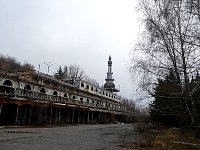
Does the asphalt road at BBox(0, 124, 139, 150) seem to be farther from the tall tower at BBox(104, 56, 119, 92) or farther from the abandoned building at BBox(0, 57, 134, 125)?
the tall tower at BBox(104, 56, 119, 92)

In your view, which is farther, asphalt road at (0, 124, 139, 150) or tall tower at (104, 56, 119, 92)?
tall tower at (104, 56, 119, 92)

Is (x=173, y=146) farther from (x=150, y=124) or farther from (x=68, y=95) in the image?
(x=68, y=95)

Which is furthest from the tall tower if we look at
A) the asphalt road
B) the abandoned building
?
the asphalt road

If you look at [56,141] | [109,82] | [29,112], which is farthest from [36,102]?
[109,82]

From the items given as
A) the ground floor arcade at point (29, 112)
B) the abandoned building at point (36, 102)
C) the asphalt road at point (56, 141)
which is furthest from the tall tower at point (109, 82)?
the asphalt road at point (56, 141)

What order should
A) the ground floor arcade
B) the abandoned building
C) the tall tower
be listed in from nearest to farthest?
1. the abandoned building
2. the ground floor arcade
3. the tall tower

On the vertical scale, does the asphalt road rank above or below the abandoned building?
below

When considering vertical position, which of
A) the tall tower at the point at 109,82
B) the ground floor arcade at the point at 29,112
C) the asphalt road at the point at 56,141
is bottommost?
the asphalt road at the point at 56,141

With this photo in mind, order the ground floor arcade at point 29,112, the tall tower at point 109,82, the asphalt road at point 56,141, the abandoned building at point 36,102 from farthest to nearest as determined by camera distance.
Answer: the tall tower at point 109,82, the ground floor arcade at point 29,112, the abandoned building at point 36,102, the asphalt road at point 56,141

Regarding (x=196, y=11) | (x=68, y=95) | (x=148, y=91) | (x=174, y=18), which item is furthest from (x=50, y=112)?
(x=196, y=11)

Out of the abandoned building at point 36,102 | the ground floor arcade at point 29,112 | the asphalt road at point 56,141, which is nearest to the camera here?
the asphalt road at point 56,141

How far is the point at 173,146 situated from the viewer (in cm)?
1369

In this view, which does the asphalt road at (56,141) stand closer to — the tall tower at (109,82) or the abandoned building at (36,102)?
the abandoned building at (36,102)

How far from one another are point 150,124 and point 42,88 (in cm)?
1785
